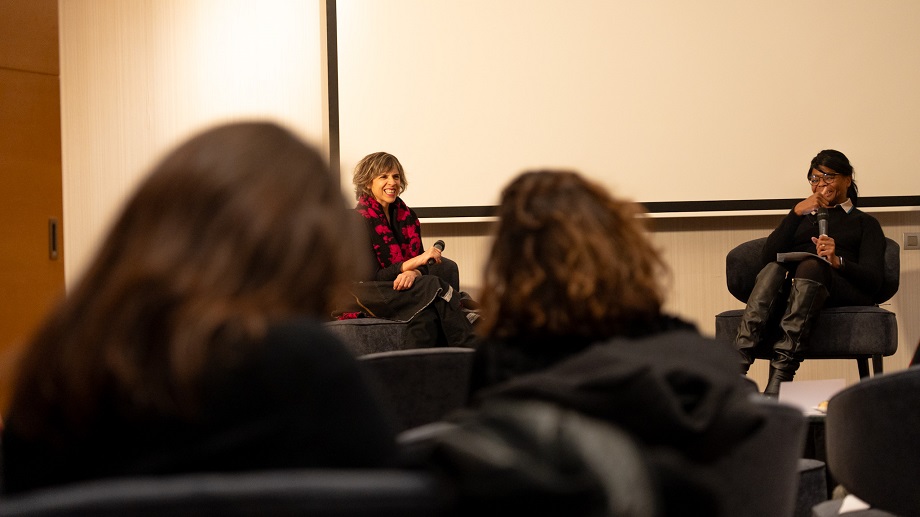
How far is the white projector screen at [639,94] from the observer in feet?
16.3

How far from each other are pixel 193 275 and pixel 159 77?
15.5ft

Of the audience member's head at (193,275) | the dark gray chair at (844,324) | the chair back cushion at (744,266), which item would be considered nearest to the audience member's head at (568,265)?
Result: the audience member's head at (193,275)

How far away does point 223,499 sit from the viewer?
0.58 m

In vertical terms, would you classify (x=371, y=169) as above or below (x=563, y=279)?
above

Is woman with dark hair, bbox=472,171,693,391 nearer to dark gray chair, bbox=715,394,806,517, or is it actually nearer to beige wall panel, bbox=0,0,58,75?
dark gray chair, bbox=715,394,806,517

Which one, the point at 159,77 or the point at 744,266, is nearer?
the point at 744,266

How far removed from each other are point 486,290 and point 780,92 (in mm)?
4232

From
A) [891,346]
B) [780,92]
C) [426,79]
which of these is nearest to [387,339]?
[426,79]

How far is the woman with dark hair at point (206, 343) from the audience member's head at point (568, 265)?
0.31 metres

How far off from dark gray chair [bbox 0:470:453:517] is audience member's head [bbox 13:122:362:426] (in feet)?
0.56

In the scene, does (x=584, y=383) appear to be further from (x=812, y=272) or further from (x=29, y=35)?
(x=29, y=35)

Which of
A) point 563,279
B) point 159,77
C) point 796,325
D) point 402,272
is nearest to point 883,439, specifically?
point 563,279

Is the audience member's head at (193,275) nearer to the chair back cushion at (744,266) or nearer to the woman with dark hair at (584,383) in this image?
the woman with dark hair at (584,383)

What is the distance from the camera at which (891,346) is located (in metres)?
4.04
